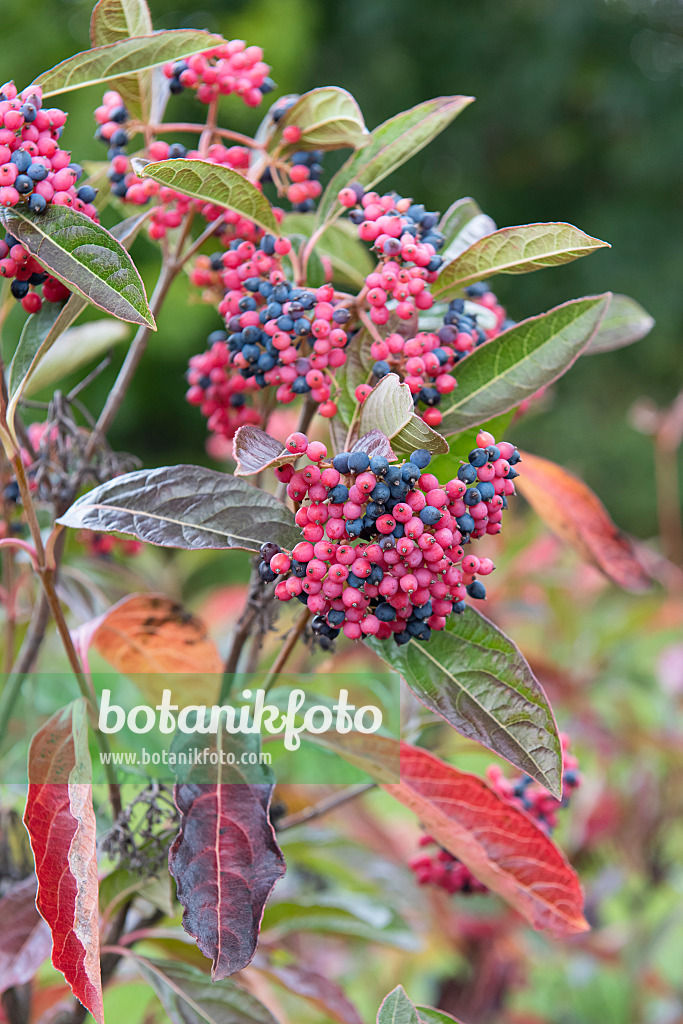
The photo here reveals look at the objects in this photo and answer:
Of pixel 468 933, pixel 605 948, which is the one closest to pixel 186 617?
pixel 468 933

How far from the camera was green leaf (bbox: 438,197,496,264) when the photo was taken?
0.62 meters

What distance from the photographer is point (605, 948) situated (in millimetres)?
1447

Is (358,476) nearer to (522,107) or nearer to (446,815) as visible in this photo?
(446,815)

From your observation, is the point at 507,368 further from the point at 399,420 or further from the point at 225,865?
the point at 225,865

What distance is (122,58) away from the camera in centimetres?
50

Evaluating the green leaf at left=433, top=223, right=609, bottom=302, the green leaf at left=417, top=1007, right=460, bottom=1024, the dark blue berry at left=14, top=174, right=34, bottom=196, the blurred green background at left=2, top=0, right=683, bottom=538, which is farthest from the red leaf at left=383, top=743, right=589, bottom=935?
the blurred green background at left=2, top=0, right=683, bottom=538

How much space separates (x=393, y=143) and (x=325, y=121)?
0.16 ft

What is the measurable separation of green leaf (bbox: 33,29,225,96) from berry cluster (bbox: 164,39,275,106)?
80 mm

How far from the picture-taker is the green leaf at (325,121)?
0.58 m

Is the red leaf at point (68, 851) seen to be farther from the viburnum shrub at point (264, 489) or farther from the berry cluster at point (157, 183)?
the berry cluster at point (157, 183)

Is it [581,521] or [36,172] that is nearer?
[36,172]

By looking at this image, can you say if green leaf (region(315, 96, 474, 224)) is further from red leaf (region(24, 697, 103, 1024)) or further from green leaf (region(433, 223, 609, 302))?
red leaf (region(24, 697, 103, 1024))

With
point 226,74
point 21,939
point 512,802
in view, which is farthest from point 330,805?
point 226,74

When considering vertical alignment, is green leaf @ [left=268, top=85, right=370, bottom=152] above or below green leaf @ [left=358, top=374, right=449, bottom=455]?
above
